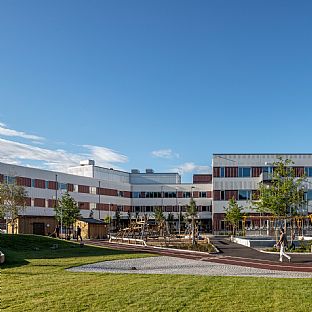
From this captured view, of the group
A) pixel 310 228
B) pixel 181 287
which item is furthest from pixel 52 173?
pixel 181 287

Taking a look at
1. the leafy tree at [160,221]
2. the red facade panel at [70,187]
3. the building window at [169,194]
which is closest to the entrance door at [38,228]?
the leafy tree at [160,221]

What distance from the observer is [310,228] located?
6366cm

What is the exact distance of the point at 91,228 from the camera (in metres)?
50.5

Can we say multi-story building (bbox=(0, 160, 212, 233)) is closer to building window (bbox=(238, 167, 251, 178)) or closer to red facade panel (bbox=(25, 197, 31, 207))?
red facade panel (bbox=(25, 197, 31, 207))

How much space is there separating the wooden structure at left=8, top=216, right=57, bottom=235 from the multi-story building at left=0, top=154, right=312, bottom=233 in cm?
24

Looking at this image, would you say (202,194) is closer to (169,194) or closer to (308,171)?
(169,194)

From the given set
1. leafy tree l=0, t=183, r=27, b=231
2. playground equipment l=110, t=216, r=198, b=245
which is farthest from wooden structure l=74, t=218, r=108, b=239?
leafy tree l=0, t=183, r=27, b=231

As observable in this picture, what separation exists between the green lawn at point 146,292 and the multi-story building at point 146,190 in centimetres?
4107

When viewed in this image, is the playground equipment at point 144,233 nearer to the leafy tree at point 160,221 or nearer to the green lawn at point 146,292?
the leafy tree at point 160,221

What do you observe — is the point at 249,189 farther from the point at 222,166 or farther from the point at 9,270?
the point at 9,270

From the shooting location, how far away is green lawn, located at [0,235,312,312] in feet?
32.8

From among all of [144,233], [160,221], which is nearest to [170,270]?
[144,233]

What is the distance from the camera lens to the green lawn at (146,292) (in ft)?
32.8

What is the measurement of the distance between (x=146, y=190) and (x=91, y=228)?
39.5 metres
